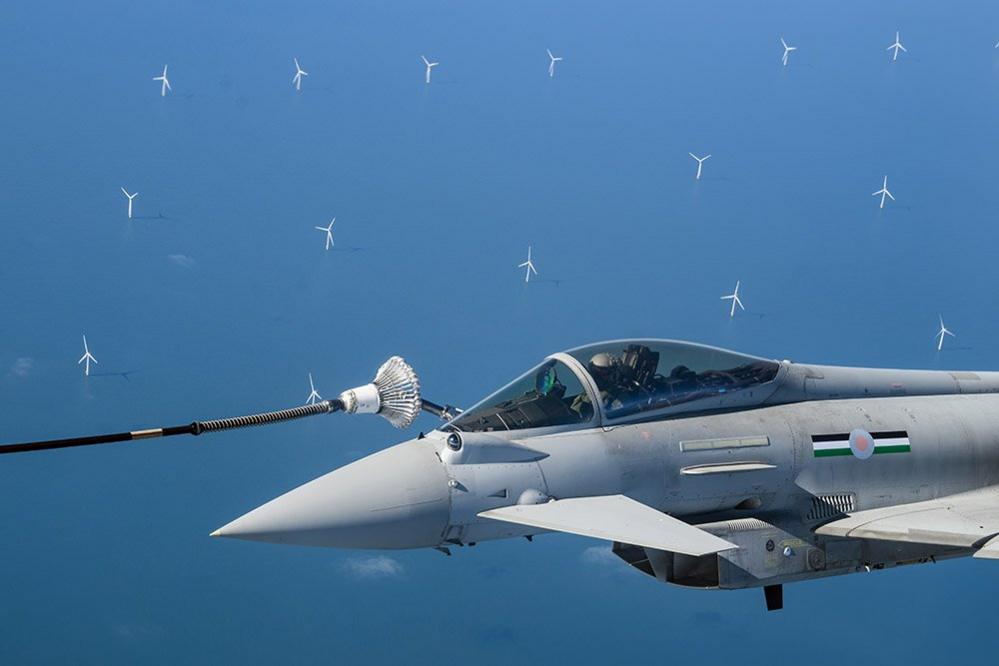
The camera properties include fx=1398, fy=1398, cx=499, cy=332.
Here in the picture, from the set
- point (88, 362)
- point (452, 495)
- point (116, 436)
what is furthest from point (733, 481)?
point (88, 362)

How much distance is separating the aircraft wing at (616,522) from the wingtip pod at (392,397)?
167 cm

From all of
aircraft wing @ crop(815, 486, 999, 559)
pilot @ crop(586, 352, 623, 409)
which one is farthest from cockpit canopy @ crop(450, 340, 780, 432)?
aircraft wing @ crop(815, 486, 999, 559)

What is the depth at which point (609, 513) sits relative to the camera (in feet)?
25.0

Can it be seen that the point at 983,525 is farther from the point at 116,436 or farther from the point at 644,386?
the point at 116,436

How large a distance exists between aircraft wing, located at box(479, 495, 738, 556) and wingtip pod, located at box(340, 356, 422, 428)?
65.9 inches

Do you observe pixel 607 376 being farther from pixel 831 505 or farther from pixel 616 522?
pixel 831 505

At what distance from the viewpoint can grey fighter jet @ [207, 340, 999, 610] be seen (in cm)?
751

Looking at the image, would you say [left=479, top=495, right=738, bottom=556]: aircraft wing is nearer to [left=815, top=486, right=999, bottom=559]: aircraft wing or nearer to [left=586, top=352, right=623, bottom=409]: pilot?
[left=586, top=352, right=623, bottom=409]: pilot

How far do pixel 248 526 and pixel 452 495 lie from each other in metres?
1.13

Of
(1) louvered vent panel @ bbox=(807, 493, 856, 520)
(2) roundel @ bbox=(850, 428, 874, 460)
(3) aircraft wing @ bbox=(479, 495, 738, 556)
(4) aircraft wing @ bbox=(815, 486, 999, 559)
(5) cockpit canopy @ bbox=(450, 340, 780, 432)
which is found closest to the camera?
(3) aircraft wing @ bbox=(479, 495, 738, 556)

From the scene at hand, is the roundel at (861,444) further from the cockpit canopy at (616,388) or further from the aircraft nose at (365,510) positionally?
the aircraft nose at (365,510)

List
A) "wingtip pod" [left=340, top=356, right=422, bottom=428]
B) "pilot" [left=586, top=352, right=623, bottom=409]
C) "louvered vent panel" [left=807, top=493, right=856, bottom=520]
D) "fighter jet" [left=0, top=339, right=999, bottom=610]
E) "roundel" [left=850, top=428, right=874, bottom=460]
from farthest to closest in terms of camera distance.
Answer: "wingtip pod" [left=340, top=356, right=422, bottom=428]
"roundel" [left=850, top=428, right=874, bottom=460]
"louvered vent panel" [left=807, top=493, right=856, bottom=520]
"pilot" [left=586, top=352, right=623, bottom=409]
"fighter jet" [left=0, top=339, right=999, bottom=610]

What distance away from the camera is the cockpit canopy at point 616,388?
8.15 metres

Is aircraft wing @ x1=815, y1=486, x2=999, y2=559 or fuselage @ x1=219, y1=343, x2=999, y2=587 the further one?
aircraft wing @ x1=815, y1=486, x2=999, y2=559
